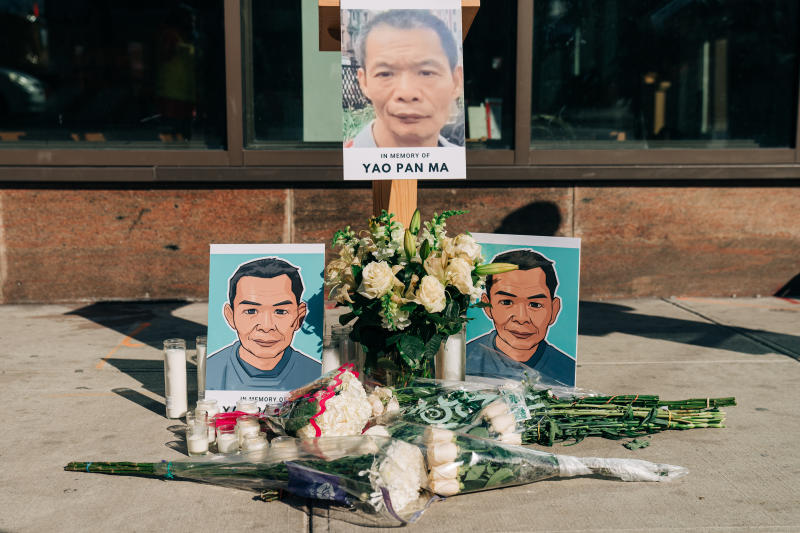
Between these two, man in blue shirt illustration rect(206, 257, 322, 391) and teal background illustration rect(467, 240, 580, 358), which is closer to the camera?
man in blue shirt illustration rect(206, 257, 322, 391)

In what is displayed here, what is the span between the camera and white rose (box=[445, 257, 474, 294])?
3.71 metres

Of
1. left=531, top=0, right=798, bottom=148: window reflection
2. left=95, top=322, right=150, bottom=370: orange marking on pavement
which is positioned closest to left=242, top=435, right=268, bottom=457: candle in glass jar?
left=95, top=322, right=150, bottom=370: orange marking on pavement

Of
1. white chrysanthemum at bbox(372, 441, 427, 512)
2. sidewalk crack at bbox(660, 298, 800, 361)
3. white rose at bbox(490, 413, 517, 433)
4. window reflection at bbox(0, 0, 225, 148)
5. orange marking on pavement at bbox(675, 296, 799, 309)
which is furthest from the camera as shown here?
window reflection at bbox(0, 0, 225, 148)

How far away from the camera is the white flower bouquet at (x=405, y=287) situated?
12.0 feet

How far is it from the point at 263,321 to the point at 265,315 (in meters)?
0.03

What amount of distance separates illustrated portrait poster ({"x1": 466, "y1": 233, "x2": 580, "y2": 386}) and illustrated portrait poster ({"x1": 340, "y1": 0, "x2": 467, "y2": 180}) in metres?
0.75

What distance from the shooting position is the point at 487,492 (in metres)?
3.24

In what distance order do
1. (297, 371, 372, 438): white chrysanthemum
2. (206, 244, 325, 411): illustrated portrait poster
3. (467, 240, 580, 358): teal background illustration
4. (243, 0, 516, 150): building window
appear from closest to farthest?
(297, 371, 372, 438): white chrysanthemum
(206, 244, 325, 411): illustrated portrait poster
(467, 240, 580, 358): teal background illustration
(243, 0, 516, 150): building window

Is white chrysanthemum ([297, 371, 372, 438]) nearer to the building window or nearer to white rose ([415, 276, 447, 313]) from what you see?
white rose ([415, 276, 447, 313])

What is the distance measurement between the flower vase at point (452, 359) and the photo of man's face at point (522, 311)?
343 mm

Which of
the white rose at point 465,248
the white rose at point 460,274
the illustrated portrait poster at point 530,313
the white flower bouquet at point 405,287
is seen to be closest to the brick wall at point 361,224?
the illustrated portrait poster at point 530,313

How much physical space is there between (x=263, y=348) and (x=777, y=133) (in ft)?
17.6

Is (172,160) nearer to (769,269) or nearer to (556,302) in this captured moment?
(556,302)

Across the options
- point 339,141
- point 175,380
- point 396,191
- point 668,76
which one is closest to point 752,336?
point 668,76
